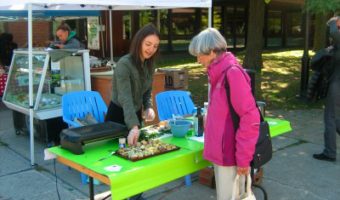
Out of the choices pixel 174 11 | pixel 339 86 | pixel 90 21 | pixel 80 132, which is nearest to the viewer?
pixel 80 132

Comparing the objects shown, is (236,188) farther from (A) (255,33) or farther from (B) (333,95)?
(A) (255,33)

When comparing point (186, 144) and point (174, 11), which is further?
point (174, 11)

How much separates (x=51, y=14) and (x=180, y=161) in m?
6.77

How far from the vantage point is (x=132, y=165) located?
256 cm

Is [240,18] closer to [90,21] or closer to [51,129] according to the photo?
[90,21]

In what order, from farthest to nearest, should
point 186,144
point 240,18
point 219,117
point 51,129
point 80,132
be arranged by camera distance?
point 240,18
point 51,129
point 186,144
point 80,132
point 219,117

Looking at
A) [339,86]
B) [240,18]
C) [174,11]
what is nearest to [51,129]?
[339,86]

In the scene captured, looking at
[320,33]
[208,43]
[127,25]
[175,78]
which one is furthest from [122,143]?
[127,25]

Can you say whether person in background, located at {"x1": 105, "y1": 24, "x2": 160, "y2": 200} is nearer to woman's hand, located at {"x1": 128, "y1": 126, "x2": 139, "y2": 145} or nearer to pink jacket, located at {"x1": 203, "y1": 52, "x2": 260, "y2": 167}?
woman's hand, located at {"x1": 128, "y1": 126, "x2": 139, "y2": 145}

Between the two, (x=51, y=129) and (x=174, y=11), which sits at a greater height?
(x=174, y=11)

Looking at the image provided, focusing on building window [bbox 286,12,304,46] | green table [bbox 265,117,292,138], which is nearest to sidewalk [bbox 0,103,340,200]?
green table [bbox 265,117,292,138]

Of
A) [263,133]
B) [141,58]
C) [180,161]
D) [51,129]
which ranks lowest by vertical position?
[51,129]

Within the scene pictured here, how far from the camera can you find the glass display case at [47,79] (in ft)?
18.3

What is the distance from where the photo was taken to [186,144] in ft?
10.2
